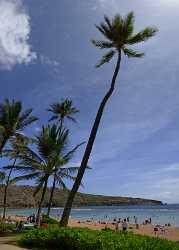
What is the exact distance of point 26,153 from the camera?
2659 centimetres

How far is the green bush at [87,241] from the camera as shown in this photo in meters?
13.0

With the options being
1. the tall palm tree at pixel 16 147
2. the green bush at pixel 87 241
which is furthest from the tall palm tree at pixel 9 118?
the green bush at pixel 87 241

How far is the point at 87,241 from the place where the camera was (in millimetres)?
13844

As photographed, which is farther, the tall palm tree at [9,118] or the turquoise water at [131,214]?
the turquoise water at [131,214]

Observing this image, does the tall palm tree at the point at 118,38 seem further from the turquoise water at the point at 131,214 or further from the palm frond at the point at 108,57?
the turquoise water at the point at 131,214

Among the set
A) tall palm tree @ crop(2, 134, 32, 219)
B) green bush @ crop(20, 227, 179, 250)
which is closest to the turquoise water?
tall palm tree @ crop(2, 134, 32, 219)

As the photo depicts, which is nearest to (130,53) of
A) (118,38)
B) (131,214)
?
(118,38)

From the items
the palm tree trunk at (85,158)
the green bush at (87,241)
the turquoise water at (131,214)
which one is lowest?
the green bush at (87,241)

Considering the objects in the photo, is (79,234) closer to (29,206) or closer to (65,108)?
(65,108)

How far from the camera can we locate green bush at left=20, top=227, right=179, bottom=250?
12969 mm

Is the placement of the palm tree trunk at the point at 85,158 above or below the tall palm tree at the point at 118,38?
below

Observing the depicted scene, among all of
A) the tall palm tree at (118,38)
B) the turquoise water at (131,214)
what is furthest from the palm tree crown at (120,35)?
the turquoise water at (131,214)

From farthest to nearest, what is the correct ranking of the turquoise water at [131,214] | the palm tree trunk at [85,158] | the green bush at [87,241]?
the turquoise water at [131,214]
the palm tree trunk at [85,158]
the green bush at [87,241]

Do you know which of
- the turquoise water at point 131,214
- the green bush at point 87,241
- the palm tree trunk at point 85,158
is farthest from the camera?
the turquoise water at point 131,214
